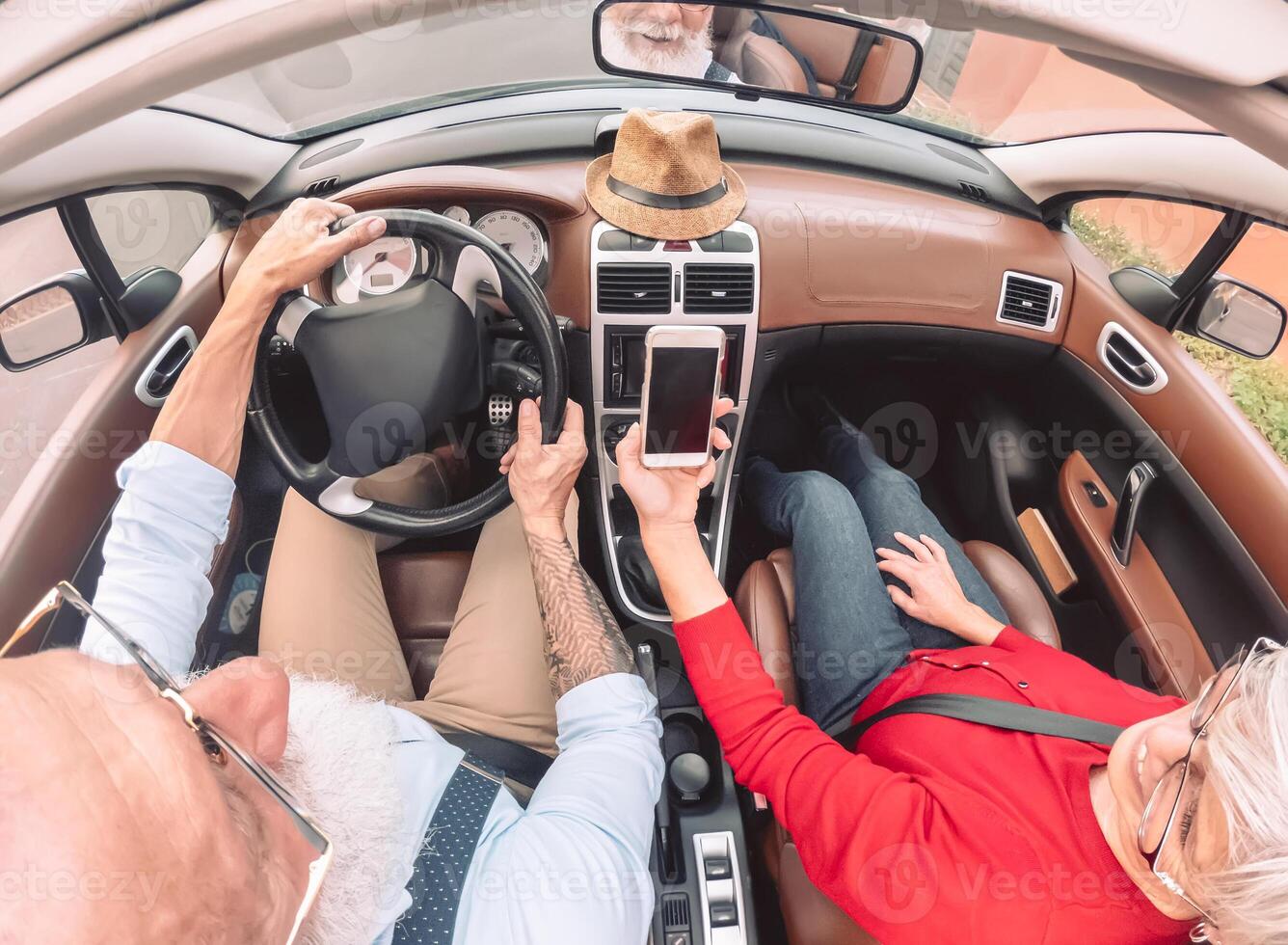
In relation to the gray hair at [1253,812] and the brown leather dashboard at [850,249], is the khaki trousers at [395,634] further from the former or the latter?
the gray hair at [1253,812]

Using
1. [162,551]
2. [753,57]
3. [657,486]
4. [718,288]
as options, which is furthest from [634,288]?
[162,551]

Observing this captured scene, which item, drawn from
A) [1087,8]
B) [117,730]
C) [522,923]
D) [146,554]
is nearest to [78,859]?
[117,730]

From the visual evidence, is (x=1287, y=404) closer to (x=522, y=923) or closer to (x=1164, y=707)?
(x=1164, y=707)

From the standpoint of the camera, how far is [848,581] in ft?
5.18

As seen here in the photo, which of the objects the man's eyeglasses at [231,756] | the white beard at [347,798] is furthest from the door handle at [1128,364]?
the man's eyeglasses at [231,756]

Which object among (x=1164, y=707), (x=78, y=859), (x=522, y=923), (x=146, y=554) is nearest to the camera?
(x=78, y=859)

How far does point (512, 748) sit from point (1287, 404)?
2.09m

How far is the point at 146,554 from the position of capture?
44.2 inches

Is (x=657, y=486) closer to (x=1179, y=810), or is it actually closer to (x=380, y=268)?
(x=380, y=268)

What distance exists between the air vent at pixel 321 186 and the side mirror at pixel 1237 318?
2.12 meters

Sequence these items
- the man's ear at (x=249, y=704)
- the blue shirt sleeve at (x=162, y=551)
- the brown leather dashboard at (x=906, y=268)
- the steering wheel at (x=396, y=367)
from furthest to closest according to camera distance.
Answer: the brown leather dashboard at (x=906, y=268) → the steering wheel at (x=396, y=367) → the blue shirt sleeve at (x=162, y=551) → the man's ear at (x=249, y=704)

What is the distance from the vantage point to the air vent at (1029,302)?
6.49 feet

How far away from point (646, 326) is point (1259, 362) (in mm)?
1610

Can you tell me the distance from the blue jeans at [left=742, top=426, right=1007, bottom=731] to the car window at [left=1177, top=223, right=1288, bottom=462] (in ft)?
2.59
